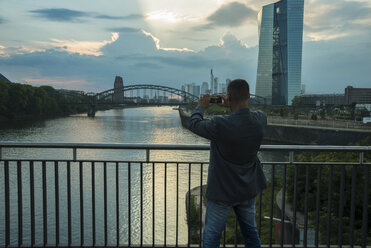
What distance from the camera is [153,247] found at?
127 inches

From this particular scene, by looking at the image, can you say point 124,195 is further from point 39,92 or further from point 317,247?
point 39,92

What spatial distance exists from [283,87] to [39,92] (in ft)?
242

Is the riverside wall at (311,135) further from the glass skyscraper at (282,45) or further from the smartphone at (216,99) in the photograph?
the glass skyscraper at (282,45)

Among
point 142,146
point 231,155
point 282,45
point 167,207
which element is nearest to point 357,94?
point 282,45

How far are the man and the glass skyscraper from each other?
10656cm

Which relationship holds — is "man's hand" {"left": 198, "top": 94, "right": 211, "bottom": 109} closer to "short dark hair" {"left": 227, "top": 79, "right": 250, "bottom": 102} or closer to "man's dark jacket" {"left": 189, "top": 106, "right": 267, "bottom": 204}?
"man's dark jacket" {"left": 189, "top": 106, "right": 267, "bottom": 204}

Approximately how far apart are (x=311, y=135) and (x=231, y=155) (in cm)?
3784

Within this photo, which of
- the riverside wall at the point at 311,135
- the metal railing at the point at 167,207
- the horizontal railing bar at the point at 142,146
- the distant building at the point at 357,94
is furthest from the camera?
the distant building at the point at 357,94

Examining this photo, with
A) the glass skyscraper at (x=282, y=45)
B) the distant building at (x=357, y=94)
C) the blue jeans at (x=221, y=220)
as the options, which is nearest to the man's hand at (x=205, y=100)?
the blue jeans at (x=221, y=220)

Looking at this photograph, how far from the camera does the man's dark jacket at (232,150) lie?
7.09 feet

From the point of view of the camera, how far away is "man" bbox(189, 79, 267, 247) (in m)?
2.17

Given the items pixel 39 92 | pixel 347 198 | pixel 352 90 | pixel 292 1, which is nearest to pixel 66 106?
pixel 39 92

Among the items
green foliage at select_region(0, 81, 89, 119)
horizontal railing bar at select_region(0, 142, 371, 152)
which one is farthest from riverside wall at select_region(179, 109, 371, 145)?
green foliage at select_region(0, 81, 89, 119)

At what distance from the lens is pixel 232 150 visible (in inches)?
86.2
